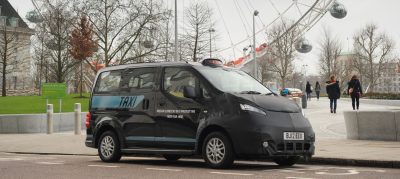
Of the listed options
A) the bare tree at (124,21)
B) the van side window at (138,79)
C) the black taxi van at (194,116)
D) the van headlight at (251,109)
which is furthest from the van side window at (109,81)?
the bare tree at (124,21)

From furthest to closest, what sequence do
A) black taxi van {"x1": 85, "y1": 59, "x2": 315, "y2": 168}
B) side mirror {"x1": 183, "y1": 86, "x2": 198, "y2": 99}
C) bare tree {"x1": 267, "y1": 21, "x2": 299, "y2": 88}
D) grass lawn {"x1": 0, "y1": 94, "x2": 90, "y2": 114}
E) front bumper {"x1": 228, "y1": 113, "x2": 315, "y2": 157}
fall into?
bare tree {"x1": 267, "y1": 21, "x2": 299, "y2": 88} → grass lawn {"x1": 0, "y1": 94, "x2": 90, "y2": 114} → side mirror {"x1": 183, "y1": 86, "x2": 198, "y2": 99} → black taxi van {"x1": 85, "y1": 59, "x2": 315, "y2": 168} → front bumper {"x1": 228, "y1": 113, "x2": 315, "y2": 157}

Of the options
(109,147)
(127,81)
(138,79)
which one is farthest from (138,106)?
(109,147)

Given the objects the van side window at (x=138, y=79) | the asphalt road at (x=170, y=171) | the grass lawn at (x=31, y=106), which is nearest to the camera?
A: the asphalt road at (x=170, y=171)

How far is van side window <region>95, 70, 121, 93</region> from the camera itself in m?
13.1

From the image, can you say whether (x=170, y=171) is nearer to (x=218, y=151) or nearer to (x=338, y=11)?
(x=218, y=151)

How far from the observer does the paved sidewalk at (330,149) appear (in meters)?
11.5

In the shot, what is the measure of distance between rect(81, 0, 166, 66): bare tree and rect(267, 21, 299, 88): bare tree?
3065 centimetres

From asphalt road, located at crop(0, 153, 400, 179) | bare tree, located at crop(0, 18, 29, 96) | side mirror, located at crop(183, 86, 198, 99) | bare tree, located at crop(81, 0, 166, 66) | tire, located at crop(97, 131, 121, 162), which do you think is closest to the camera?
asphalt road, located at crop(0, 153, 400, 179)

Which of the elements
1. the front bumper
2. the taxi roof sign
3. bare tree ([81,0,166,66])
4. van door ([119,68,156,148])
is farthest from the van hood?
bare tree ([81,0,166,66])

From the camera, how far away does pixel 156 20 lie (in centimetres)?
4981

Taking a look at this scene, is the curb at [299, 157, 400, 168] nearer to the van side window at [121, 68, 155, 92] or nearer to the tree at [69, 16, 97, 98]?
the van side window at [121, 68, 155, 92]

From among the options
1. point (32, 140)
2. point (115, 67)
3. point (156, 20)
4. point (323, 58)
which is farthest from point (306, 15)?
point (115, 67)

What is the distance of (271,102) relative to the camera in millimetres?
10852

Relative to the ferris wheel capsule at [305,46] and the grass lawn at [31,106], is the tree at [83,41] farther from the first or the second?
the ferris wheel capsule at [305,46]
